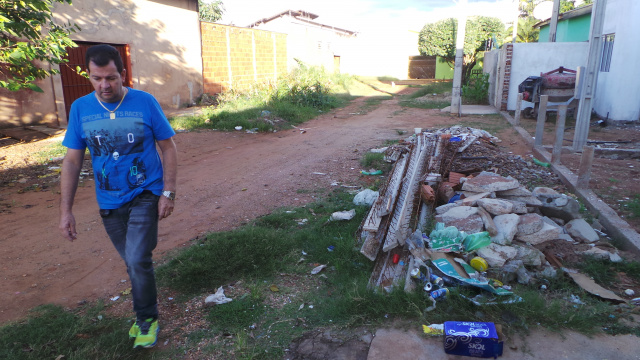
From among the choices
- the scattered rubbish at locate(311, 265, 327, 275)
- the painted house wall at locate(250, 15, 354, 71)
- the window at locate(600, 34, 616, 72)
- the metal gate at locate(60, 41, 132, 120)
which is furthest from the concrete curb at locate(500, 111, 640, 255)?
the painted house wall at locate(250, 15, 354, 71)

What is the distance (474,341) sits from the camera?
244cm

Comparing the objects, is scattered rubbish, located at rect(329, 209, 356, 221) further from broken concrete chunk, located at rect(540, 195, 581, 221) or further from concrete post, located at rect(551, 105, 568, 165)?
concrete post, located at rect(551, 105, 568, 165)

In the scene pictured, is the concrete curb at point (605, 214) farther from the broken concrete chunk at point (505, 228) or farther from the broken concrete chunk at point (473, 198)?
the broken concrete chunk at point (473, 198)

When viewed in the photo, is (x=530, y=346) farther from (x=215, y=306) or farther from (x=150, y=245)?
(x=150, y=245)

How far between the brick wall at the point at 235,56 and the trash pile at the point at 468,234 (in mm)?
12165

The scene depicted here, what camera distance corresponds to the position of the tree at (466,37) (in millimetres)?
23734

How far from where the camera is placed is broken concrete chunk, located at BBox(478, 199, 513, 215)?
13.1 ft

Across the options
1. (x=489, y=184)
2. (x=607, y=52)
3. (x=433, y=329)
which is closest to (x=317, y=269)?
(x=433, y=329)

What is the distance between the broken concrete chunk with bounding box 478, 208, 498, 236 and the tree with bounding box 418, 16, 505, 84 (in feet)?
68.4

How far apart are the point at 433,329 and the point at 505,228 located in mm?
1508

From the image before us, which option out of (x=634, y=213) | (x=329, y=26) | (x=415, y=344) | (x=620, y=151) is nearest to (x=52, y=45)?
(x=415, y=344)

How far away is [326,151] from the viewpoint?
8352mm

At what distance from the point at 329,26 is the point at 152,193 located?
3273 centimetres

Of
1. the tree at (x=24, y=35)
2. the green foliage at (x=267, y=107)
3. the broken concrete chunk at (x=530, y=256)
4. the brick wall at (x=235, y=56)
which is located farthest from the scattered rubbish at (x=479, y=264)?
the brick wall at (x=235, y=56)
